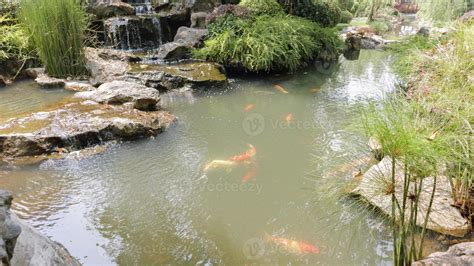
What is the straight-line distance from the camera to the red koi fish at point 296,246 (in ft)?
9.68

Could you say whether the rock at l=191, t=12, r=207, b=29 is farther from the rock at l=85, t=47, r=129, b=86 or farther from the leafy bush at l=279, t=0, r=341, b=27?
the rock at l=85, t=47, r=129, b=86

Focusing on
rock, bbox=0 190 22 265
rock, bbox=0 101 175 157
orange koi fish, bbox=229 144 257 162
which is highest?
rock, bbox=0 190 22 265

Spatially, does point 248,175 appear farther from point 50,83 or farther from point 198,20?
point 198,20

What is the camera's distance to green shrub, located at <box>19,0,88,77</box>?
6.86 metres

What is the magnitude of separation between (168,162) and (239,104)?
2.63m

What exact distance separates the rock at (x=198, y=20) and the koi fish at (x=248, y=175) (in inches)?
283

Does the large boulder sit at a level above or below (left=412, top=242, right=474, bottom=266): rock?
above

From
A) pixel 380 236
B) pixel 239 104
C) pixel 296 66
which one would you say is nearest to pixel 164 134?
pixel 239 104

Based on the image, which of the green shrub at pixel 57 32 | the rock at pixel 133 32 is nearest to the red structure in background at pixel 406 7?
the rock at pixel 133 32

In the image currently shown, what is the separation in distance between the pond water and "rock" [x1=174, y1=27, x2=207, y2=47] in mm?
3856

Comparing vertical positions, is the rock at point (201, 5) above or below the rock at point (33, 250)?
above

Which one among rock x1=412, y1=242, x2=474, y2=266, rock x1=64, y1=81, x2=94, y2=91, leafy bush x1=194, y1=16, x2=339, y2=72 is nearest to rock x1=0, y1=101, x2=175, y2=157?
rock x1=64, y1=81, x2=94, y2=91

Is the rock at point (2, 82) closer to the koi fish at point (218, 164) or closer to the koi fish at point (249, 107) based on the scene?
the koi fish at point (249, 107)

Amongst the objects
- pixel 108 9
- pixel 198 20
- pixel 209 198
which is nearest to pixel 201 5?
pixel 198 20
